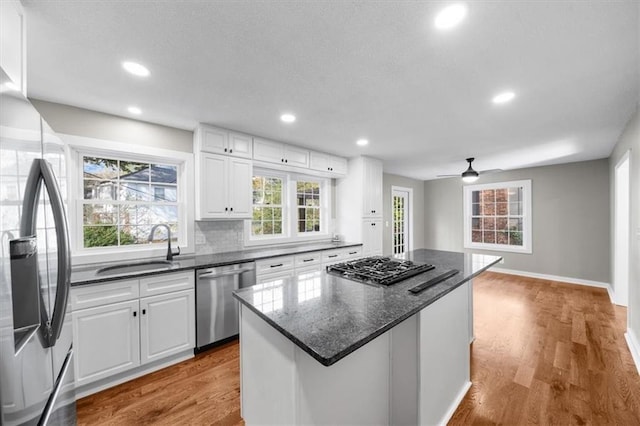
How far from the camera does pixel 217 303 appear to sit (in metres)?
2.60

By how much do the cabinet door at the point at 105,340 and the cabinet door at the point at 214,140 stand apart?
1732 millimetres

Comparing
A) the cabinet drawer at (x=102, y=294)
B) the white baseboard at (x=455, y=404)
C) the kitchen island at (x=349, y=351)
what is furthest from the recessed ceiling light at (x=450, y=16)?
the cabinet drawer at (x=102, y=294)

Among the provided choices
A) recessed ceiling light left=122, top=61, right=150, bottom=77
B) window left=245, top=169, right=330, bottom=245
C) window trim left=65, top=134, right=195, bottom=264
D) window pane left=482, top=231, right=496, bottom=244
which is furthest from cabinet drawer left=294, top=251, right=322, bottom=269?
window pane left=482, top=231, right=496, bottom=244

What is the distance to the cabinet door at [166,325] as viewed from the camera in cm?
220

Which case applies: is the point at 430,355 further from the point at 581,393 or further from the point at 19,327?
the point at 19,327

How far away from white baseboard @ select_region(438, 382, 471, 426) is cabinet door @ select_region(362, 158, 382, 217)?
2.78m

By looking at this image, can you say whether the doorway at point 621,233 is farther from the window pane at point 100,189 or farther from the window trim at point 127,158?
the window pane at point 100,189

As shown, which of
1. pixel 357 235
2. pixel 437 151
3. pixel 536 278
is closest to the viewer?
pixel 437 151

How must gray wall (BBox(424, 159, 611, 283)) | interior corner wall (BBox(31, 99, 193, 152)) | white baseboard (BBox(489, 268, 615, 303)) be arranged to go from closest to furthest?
interior corner wall (BBox(31, 99, 193, 152)) < white baseboard (BBox(489, 268, 615, 303)) < gray wall (BBox(424, 159, 611, 283))

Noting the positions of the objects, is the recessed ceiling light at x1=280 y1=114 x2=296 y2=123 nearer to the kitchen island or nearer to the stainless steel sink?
the kitchen island

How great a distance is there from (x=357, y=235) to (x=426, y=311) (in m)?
2.97

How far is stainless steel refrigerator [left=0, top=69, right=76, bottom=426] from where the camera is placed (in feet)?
2.20

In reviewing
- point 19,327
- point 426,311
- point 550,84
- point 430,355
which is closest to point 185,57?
point 19,327

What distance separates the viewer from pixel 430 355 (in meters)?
1.49
